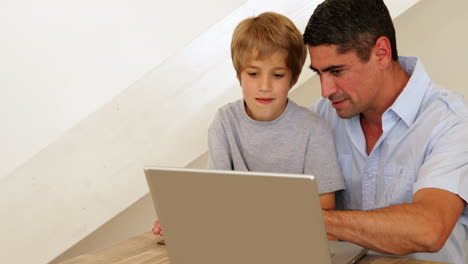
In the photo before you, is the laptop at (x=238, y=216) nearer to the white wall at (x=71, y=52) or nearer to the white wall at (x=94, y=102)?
the white wall at (x=94, y=102)

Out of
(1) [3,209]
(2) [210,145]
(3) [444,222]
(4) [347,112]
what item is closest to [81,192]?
(1) [3,209]

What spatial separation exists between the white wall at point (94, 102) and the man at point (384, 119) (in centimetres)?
46

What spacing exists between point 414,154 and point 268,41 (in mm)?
483

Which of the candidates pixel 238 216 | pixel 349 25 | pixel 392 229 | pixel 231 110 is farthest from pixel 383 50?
pixel 238 216

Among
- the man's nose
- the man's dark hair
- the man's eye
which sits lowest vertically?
the man's nose

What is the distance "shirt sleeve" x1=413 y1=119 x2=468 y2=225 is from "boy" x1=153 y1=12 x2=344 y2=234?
0.27 m

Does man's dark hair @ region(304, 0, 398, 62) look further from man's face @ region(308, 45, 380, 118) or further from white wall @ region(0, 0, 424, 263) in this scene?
white wall @ region(0, 0, 424, 263)

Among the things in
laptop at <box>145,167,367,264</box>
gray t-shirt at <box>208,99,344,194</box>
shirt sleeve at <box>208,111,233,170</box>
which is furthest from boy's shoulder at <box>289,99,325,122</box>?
laptop at <box>145,167,367,264</box>

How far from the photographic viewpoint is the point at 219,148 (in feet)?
6.28

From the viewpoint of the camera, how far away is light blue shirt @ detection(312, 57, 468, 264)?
1.59 meters

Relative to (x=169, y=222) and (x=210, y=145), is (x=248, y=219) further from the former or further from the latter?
(x=210, y=145)

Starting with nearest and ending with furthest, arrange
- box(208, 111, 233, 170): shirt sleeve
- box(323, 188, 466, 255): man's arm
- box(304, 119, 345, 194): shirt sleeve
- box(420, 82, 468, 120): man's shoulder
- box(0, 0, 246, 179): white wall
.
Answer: box(323, 188, 466, 255): man's arm → box(420, 82, 468, 120): man's shoulder → box(304, 119, 345, 194): shirt sleeve → box(208, 111, 233, 170): shirt sleeve → box(0, 0, 246, 179): white wall

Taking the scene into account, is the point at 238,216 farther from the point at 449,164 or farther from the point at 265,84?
the point at 265,84

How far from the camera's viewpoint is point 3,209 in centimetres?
206
